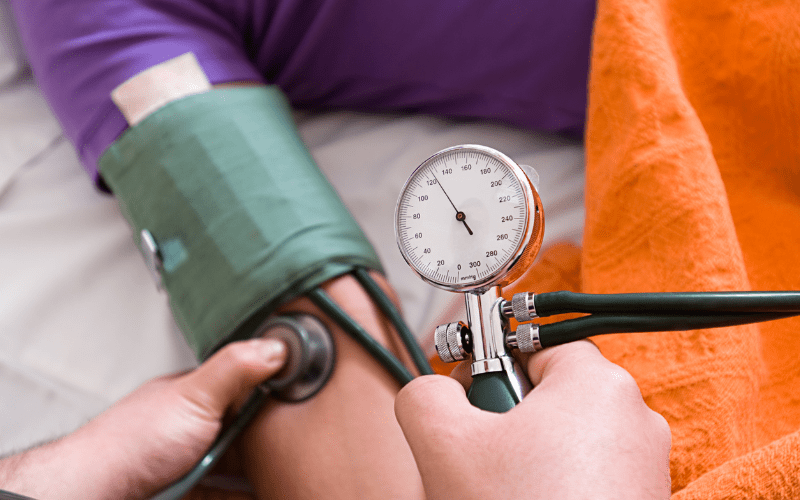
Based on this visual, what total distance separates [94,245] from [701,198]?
0.81m

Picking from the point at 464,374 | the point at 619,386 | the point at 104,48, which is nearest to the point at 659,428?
the point at 619,386

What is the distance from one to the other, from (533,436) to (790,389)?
0.36 m

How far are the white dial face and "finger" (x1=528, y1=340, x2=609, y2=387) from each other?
79mm

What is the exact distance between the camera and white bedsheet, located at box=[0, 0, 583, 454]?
Result: 0.78 metres

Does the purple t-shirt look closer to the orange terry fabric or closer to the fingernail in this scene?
the orange terry fabric

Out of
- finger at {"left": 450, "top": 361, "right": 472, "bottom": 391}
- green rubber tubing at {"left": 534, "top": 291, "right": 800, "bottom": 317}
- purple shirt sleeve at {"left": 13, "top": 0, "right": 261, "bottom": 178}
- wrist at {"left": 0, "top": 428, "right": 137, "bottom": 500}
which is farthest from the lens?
purple shirt sleeve at {"left": 13, "top": 0, "right": 261, "bottom": 178}

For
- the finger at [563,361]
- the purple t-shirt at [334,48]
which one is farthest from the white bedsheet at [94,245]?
the finger at [563,361]

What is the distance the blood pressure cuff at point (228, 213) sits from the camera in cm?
66

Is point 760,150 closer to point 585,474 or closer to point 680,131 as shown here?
point 680,131

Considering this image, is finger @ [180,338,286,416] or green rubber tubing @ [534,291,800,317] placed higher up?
green rubber tubing @ [534,291,800,317]

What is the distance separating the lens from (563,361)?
45 centimetres

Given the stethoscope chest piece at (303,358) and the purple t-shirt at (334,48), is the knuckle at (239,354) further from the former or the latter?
the purple t-shirt at (334,48)

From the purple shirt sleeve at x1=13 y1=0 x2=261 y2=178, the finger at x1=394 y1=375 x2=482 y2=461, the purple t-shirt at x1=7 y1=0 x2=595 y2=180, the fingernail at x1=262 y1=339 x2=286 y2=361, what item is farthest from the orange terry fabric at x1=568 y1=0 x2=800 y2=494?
the purple shirt sleeve at x1=13 y1=0 x2=261 y2=178

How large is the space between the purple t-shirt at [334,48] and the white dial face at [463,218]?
0.34 m
